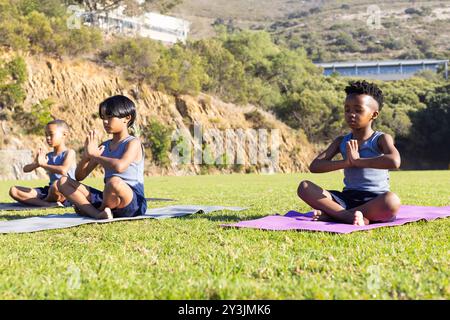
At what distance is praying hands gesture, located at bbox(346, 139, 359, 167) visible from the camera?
5766 millimetres

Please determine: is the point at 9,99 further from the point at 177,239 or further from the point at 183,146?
the point at 177,239

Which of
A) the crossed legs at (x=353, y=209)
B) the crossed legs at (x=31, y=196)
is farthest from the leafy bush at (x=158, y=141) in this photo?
the crossed legs at (x=353, y=209)

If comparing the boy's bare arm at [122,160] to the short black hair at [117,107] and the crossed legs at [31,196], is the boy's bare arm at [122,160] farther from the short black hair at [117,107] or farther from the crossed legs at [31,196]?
the crossed legs at [31,196]

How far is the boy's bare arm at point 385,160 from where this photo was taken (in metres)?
5.68

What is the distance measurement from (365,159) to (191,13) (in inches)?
4359

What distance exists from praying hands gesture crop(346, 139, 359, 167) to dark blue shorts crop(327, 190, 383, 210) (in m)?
0.46

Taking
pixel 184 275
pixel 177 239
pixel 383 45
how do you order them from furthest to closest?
pixel 383 45, pixel 177 239, pixel 184 275

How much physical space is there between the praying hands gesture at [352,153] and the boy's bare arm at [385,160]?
1 centimetres

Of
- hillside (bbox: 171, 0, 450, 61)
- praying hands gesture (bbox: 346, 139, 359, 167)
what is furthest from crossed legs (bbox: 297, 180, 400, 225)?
hillside (bbox: 171, 0, 450, 61)

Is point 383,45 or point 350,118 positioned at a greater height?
point 383,45

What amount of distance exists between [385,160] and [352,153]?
0.33m

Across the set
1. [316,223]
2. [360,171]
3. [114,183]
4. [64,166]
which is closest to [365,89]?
[360,171]

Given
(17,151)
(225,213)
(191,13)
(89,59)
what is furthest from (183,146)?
(191,13)

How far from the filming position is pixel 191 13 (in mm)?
112375
